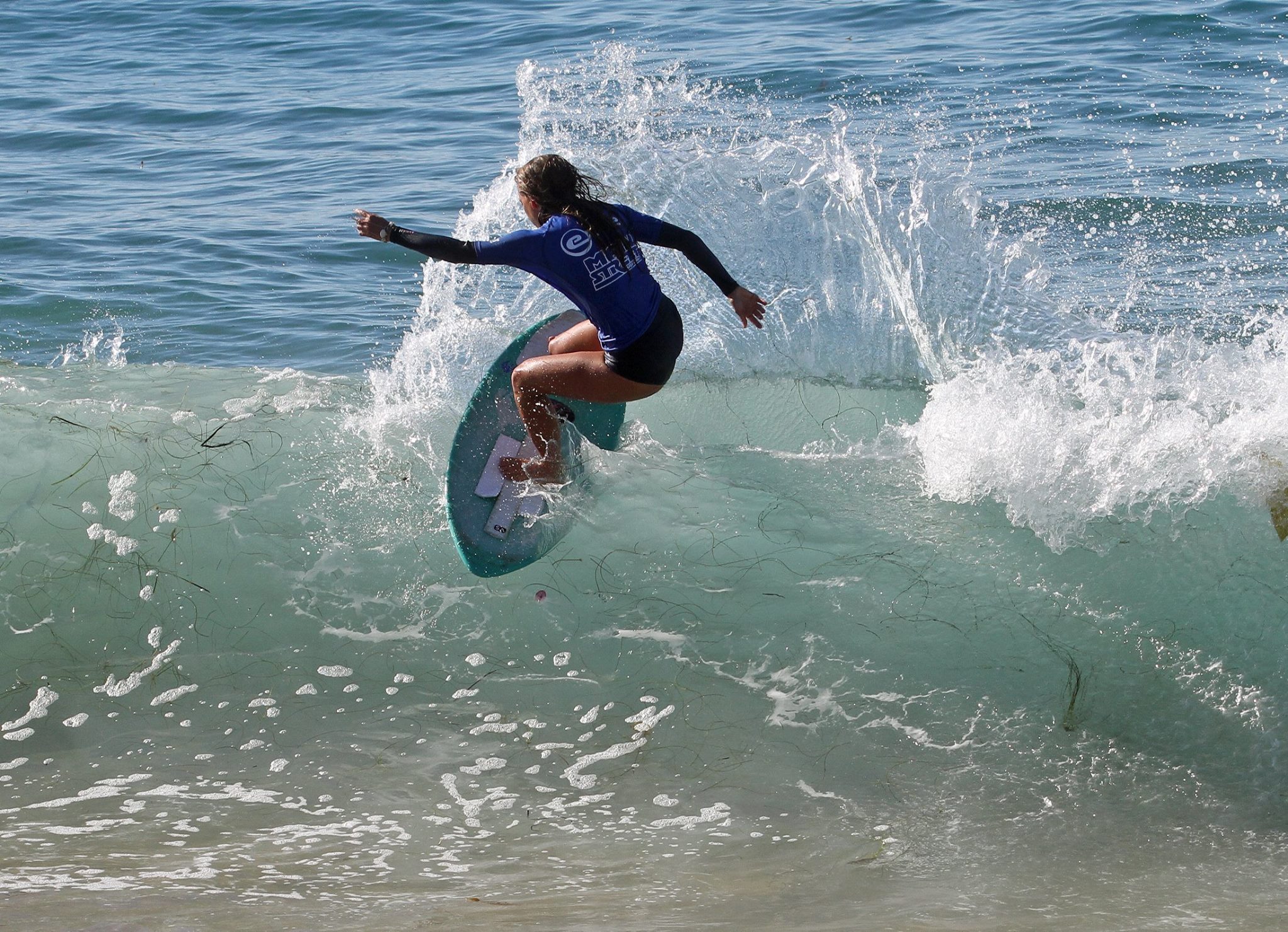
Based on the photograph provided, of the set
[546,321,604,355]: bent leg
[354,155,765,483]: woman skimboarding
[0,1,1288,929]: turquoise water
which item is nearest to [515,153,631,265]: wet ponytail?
[354,155,765,483]: woman skimboarding

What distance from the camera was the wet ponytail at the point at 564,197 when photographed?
4.66 meters

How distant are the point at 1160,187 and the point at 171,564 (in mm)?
8368

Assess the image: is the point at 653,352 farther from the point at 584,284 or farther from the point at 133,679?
the point at 133,679

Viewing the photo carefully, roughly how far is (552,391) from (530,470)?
39cm

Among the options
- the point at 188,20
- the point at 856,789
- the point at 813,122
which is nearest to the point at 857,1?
the point at 813,122

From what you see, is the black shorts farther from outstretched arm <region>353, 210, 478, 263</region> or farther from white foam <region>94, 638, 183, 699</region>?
white foam <region>94, 638, 183, 699</region>

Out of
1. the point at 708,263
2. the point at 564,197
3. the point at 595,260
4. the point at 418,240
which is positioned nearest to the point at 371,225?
the point at 418,240

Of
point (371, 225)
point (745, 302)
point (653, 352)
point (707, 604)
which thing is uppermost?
point (371, 225)

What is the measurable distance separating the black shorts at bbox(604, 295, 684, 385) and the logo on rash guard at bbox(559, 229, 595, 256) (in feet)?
1.52

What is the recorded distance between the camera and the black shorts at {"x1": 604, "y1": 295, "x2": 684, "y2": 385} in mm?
4953

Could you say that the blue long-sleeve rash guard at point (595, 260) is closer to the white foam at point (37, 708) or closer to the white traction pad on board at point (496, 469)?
the white traction pad on board at point (496, 469)

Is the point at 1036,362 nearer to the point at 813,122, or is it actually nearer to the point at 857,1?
the point at 813,122

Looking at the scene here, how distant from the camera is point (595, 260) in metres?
4.70

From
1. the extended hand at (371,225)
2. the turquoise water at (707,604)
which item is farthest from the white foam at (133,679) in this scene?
the extended hand at (371,225)
